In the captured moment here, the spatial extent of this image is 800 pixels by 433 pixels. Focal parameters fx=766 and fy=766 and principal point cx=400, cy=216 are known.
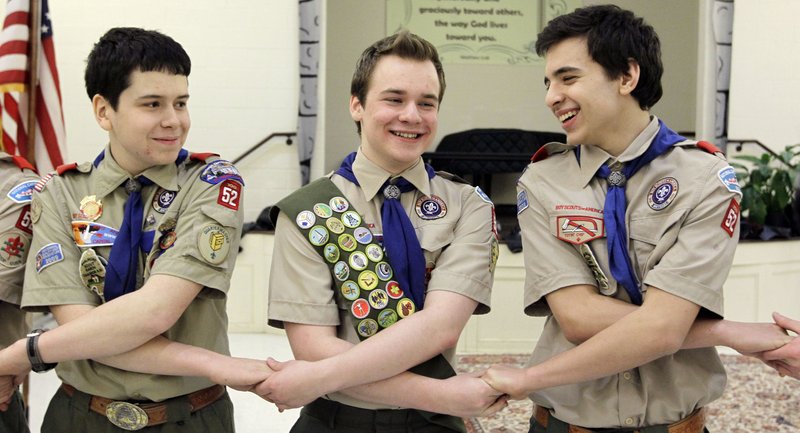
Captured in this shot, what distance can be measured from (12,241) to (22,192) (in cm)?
12

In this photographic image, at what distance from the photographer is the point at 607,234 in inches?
59.7

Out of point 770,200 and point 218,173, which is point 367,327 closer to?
point 218,173

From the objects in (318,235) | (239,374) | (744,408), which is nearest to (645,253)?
(318,235)

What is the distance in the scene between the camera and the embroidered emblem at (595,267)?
1523 mm

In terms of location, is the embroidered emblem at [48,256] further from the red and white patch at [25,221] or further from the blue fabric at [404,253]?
the blue fabric at [404,253]

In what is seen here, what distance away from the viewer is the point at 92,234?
1.67m

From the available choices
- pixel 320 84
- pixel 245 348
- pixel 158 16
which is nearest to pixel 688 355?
pixel 245 348

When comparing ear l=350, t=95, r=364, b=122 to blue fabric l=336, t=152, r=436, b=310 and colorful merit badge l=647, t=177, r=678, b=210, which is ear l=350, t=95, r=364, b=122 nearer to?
blue fabric l=336, t=152, r=436, b=310

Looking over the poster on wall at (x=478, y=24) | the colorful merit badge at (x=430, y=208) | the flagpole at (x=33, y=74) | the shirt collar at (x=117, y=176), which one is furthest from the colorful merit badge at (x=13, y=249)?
the poster on wall at (x=478, y=24)

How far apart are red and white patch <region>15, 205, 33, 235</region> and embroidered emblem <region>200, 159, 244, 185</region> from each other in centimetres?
41

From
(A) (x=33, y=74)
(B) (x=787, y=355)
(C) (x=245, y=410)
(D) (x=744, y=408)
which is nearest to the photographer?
(B) (x=787, y=355)

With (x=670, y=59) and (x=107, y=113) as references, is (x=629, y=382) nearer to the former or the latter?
(x=107, y=113)

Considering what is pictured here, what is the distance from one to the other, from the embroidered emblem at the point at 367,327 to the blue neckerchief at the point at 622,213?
19.3 inches

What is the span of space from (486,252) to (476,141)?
233 inches
